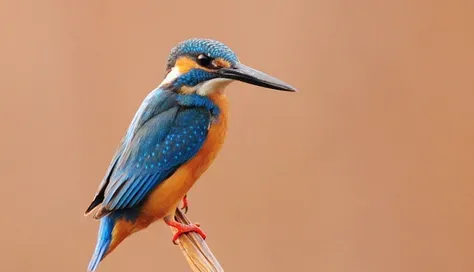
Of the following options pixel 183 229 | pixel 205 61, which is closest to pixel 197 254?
pixel 183 229

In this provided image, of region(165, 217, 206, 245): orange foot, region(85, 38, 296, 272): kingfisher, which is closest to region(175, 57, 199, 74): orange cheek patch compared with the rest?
region(85, 38, 296, 272): kingfisher

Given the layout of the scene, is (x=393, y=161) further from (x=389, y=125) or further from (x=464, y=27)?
(x=464, y=27)

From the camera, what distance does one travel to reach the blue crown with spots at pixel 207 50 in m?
0.97

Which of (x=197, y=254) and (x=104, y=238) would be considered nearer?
(x=197, y=254)

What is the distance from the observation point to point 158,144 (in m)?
1.06

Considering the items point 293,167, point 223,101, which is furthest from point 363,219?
point 223,101

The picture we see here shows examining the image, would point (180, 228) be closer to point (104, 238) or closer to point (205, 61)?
point (104, 238)

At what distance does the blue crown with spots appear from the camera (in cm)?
97

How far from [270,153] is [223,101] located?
1.00 m

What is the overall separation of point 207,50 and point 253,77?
0.31ft

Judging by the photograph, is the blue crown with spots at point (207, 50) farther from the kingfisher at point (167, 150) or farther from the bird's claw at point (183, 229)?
the bird's claw at point (183, 229)

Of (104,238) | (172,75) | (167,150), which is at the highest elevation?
→ (172,75)

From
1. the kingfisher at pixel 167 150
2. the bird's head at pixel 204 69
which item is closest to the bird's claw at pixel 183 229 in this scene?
the kingfisher at pixel 167 150

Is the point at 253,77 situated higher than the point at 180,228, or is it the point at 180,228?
the point at 253,77
